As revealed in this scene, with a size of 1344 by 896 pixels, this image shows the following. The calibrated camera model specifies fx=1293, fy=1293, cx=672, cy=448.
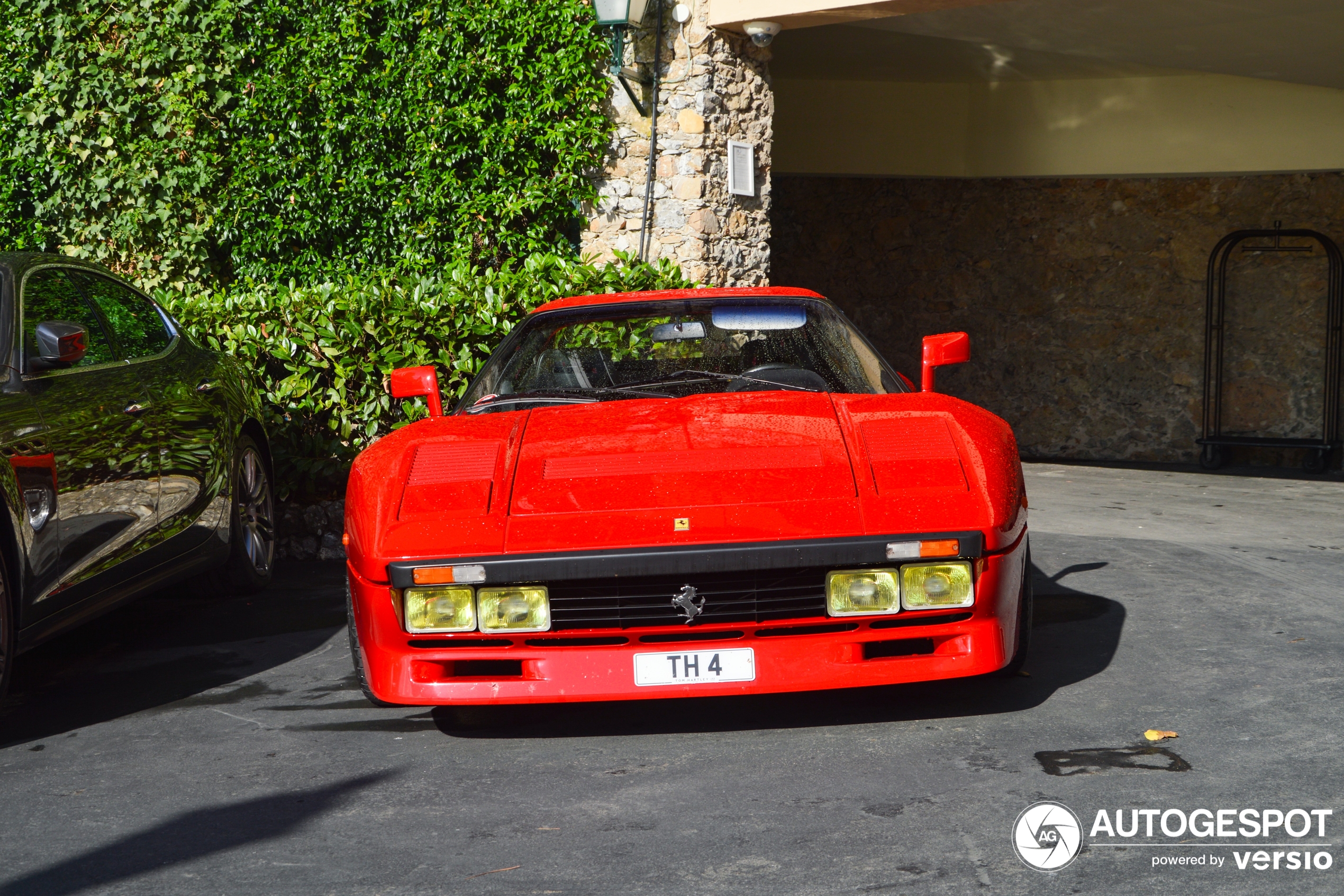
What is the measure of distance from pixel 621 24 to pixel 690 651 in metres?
6.02

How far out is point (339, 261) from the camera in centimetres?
918

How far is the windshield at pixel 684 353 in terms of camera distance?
4473mm

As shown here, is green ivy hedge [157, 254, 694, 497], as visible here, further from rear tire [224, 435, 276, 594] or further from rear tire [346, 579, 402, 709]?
rear tire [346, 579, 402, 709]

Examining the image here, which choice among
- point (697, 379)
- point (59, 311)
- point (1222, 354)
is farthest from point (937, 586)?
point (1222, 354)

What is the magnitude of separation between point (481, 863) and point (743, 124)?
717cm

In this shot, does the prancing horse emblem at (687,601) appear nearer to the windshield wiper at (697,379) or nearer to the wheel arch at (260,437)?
the windshield wiper at (697,379)

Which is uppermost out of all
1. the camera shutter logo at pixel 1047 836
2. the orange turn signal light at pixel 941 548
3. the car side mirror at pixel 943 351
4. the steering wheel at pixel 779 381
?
the car side mirror at pixel 943 351

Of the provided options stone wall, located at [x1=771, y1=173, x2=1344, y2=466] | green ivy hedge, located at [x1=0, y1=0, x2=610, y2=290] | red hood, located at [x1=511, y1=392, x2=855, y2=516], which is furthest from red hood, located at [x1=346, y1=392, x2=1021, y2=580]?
stone wall, located at [x1=771, y1=173, x2=1344, y2=466]

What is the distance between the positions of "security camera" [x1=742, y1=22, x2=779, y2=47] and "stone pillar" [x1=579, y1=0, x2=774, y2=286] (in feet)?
0.61

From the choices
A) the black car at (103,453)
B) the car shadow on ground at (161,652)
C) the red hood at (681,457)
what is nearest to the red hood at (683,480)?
the red hood at (681,457)

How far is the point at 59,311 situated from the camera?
4.68m

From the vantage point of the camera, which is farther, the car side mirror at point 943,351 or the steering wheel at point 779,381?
the car side mirror at point 943,351

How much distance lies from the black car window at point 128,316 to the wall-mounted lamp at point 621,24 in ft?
13.1

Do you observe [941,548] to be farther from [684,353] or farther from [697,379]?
[684,353]
